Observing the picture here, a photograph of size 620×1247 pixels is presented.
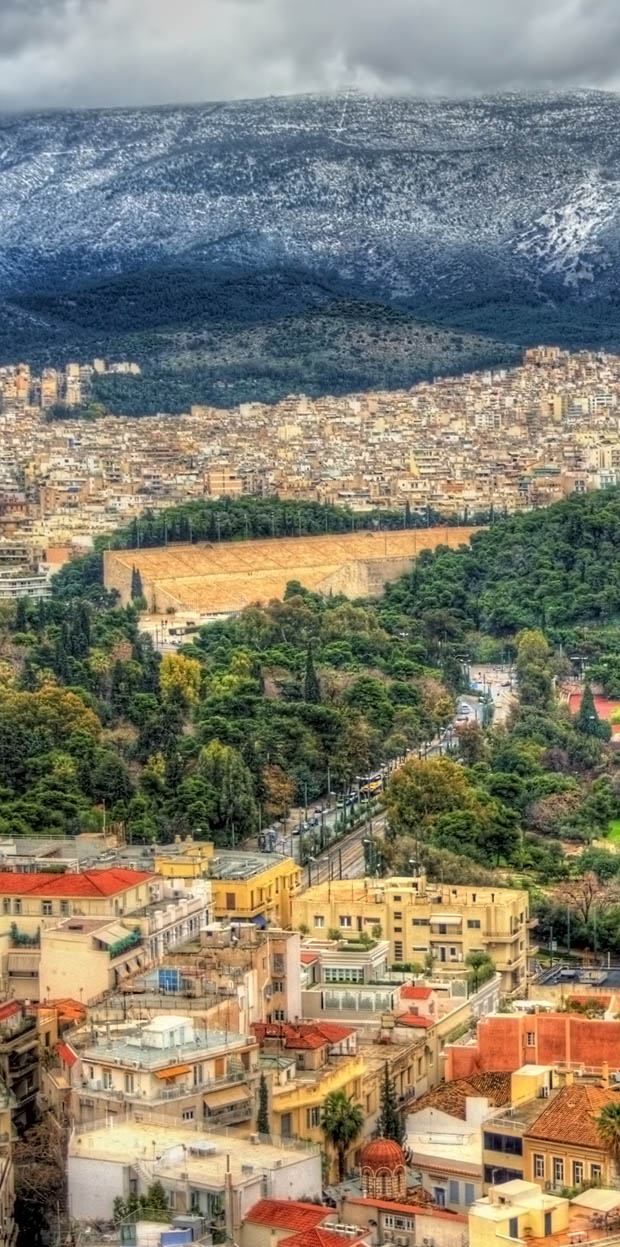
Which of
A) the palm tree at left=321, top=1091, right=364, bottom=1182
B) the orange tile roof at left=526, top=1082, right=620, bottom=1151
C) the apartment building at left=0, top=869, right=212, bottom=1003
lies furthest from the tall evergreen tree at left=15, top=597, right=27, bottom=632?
the orange tile roof at left=526, top=1082, right=620, bottom=1151

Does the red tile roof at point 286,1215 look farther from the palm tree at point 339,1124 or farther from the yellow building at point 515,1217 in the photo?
the palm tree at point 339,1124

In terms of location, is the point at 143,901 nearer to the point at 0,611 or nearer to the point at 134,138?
the point at 0,611

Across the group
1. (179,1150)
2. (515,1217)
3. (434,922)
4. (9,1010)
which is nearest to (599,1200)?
(515,1217)

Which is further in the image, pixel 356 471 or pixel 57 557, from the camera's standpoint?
pixel 356 471

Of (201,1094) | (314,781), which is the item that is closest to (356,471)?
(314,781)

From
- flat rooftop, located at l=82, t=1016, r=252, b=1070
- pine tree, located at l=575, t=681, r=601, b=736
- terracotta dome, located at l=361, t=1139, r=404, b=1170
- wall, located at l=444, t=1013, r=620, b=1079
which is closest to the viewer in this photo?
terracotta dome, located at l=361, t=1139, r=404, b=1170

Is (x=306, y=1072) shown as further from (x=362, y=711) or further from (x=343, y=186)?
(x=343, y=186)

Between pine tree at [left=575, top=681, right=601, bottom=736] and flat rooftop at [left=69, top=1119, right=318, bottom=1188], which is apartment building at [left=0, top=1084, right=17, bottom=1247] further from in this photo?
pine tree at [left=575, top=681, right=601, bottom=736]

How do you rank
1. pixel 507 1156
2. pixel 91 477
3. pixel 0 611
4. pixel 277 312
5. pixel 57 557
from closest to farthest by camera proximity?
pixel 507 1156 < pixel 0 611 < pixel 57 557 < pixel 91 477 < pixel 277 312
